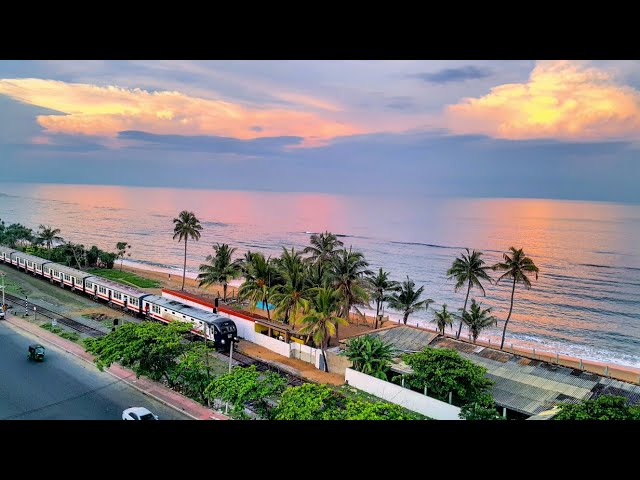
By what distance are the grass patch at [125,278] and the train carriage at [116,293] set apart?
6.58m

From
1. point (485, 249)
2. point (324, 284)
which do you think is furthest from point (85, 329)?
point (485, 249)

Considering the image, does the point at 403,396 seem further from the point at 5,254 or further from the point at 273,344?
the point at 5,254

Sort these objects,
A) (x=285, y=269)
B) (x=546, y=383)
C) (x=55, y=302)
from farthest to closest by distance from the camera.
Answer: (x=55, y=302), (x=285, y=269), (x=546, y=383)

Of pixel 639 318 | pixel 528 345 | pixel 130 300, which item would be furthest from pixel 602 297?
pixel 130 300

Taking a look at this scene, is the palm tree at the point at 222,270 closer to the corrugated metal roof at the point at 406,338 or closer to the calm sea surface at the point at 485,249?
the corrugated metal roof at the point at 406,338

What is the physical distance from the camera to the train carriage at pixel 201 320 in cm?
2053

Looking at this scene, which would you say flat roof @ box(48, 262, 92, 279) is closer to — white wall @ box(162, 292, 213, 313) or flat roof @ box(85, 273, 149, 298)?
flat roof @ box(85, 273, 149, 298)

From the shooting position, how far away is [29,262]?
1355 inches

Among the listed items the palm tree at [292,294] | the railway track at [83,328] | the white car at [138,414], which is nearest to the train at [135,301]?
the railway track at [83,328]

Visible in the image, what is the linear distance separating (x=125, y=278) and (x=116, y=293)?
39.6 ft

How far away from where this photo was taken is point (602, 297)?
40.5 metres

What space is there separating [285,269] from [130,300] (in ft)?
29.6
